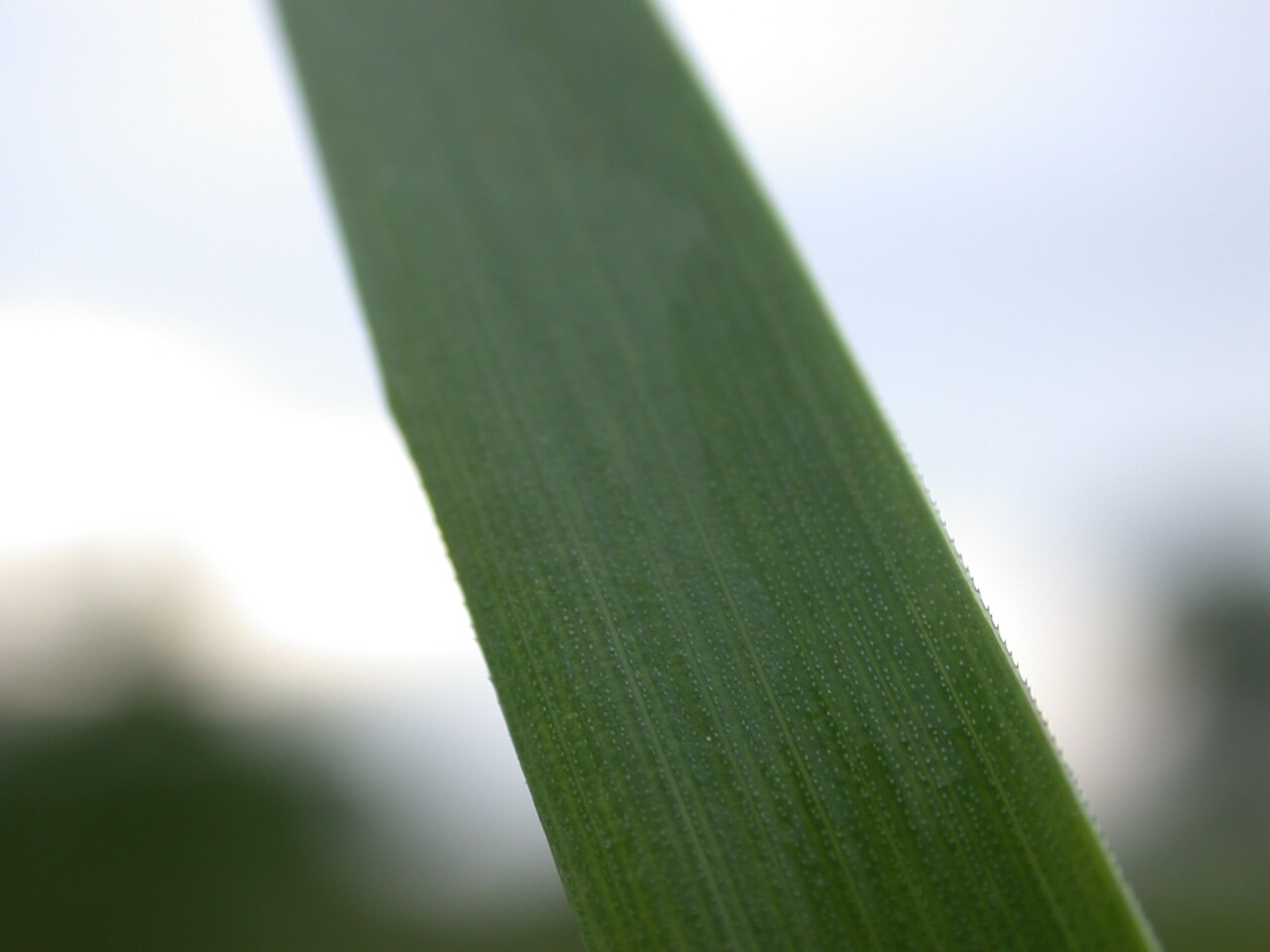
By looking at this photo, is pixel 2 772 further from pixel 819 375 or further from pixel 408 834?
pixel 819 375

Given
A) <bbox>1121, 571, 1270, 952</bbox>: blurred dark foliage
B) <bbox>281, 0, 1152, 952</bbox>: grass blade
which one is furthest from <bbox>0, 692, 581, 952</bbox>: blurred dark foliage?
<bbox>281, 0, 1152, 952</bbox>: grass blade

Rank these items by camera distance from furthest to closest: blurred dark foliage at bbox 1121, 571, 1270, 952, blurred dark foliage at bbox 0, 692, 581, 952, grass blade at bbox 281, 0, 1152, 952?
blurred dark foliage at bbox 0, 692, 581, 952 → blurred dark foliage at bbox 1121, 571, 1270, 952 → grass blade at bbox 281, 0, 1152, 952

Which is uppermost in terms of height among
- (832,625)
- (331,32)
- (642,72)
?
(331,32)

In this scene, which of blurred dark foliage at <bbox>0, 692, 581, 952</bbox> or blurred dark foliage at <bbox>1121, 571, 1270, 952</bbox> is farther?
blurred dark foliage at <bbox>0, 692, 581, 952</bbox>

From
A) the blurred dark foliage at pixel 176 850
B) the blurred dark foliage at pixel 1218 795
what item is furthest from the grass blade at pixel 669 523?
the blurred dark foliage at pixel 176 850

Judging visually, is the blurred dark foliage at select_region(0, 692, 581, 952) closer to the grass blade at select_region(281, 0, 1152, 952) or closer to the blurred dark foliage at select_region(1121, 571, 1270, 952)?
the blurred dark foliage at select_region(1121, 571, 1270, 952)

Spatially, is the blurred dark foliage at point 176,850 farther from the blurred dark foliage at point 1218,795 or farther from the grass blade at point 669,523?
the grass blade at point 669,523

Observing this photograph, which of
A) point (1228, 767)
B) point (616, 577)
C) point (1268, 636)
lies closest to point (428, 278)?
point (616, 577)
